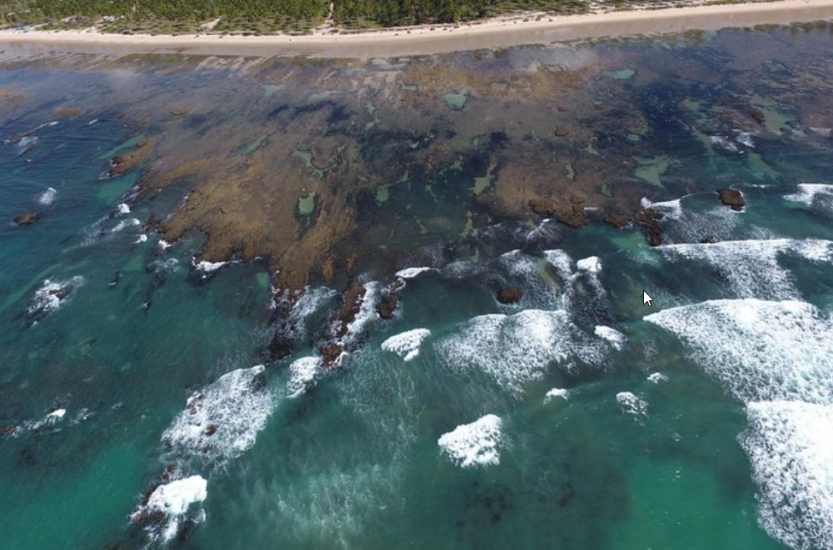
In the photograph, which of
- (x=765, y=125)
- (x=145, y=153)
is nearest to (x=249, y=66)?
(x=145, y=153)

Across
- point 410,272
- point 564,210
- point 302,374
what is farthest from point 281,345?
point 564,210

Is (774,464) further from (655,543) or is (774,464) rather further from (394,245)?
(394,245)

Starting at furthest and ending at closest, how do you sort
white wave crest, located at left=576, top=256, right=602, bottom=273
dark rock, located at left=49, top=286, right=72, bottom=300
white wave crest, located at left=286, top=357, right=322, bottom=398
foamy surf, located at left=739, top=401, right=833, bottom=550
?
dark rock, located at left=49, top=286, right=72, bottom=300, white wave crest, located at left=576, top=256, right=602, bottom=273, white wave crest, located at left=286, top=357, right=322, bottom=398, foamy surf, located at left=739, top=401, right=833, bottom=550

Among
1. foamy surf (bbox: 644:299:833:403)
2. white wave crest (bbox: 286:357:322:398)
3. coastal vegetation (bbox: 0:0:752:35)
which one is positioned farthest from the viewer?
coastal vegetation (bbox: 0:0:752:35)

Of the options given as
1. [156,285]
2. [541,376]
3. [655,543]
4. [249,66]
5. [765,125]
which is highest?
[249,66]

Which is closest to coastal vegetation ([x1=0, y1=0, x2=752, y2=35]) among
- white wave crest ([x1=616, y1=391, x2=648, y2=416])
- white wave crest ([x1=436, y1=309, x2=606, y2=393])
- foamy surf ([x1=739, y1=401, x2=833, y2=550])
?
white wave crest ([x1=436, y1=309, x2=606, y2=393])

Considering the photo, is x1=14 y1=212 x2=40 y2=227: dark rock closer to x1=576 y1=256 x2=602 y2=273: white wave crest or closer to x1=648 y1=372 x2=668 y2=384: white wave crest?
x1=576 y1=256 x2=602 y2=273: white wave crest

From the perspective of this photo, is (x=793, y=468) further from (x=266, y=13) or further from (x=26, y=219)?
(x=266, y=13)
